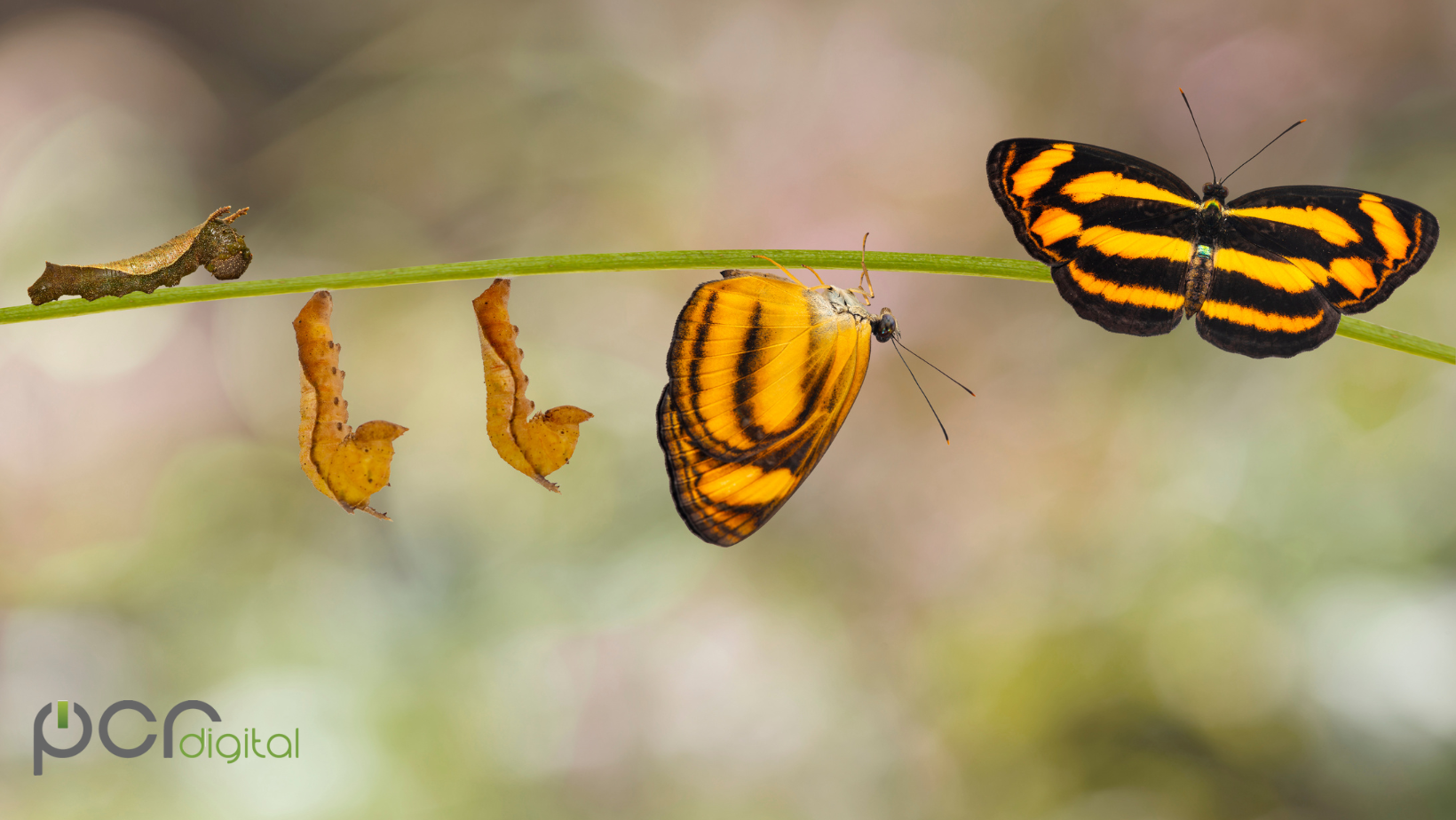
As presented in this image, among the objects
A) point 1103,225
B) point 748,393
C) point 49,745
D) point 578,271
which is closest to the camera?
point 578,271

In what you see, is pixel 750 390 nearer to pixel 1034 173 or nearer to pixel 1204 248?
pixel 1034 173

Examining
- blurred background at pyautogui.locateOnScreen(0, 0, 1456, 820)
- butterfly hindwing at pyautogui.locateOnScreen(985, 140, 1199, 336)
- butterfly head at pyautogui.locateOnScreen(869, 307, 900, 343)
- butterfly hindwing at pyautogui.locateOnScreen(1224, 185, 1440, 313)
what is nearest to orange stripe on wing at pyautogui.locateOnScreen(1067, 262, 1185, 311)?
butterfly hindwing at pyautogui.locateOnScreen(985, 140, 1199, 336)

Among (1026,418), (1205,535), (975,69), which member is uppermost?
(975,69)

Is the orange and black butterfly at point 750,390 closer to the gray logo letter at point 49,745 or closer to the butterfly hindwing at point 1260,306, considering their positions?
the butterfly hindwing at point 1260,306

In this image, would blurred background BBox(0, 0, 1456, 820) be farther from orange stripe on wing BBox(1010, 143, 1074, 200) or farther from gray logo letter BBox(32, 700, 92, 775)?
orange stripe on wing BBox(1010, 143, 1074, 200)

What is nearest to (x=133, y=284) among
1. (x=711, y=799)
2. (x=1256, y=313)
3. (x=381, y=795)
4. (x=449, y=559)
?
(x=1256, y=313)

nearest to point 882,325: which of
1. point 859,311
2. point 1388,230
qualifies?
point 859,311

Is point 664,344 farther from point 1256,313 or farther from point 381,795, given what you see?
point 1256,313

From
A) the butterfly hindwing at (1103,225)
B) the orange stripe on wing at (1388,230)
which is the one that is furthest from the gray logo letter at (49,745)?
the orange stripe on wing at (1388,230)
